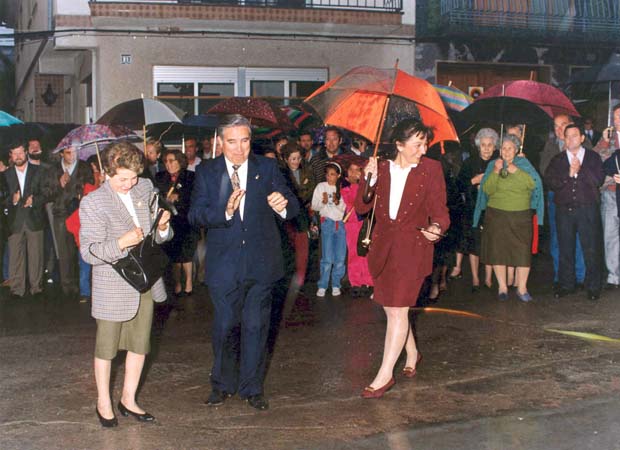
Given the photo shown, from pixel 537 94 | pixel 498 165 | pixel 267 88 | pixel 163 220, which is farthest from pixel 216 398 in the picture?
pixel 267 88

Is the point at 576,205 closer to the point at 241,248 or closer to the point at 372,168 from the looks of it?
the point at 372,168

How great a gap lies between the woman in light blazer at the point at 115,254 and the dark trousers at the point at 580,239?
6.58 meters

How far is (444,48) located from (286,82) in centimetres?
335

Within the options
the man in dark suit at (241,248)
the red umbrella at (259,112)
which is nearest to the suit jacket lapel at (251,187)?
the man in dark suit at (241,248)

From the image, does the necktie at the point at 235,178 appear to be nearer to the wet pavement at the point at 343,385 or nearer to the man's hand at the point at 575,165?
the wet pavement at the point at 343,385

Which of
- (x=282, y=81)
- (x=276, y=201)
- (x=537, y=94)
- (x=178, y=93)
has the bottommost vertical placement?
(x=276, y=201)

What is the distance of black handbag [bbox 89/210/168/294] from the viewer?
610 centimetres

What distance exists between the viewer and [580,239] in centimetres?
1156

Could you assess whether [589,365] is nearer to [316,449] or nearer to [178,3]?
[316,449]

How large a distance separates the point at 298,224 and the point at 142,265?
530 centimetres

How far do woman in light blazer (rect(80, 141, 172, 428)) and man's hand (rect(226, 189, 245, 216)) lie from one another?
42 cm

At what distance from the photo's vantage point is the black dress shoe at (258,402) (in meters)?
6.67

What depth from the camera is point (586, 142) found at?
12.8m

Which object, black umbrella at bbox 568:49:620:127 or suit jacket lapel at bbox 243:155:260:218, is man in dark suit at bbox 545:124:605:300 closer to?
black umbrella at bbox 568:49:620:127
